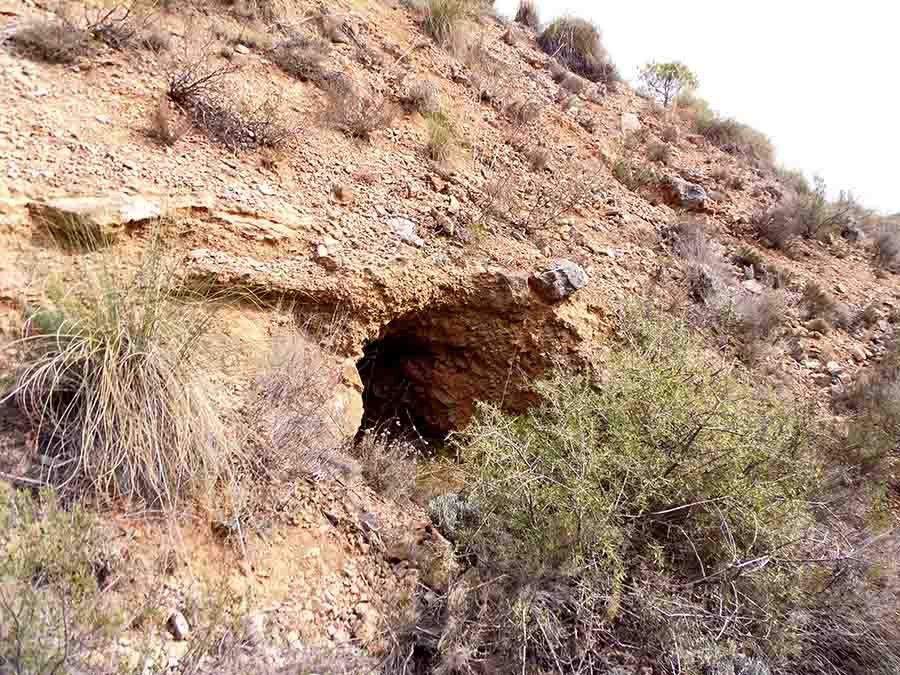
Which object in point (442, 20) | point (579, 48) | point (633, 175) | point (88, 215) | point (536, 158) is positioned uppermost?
point (579, 48)

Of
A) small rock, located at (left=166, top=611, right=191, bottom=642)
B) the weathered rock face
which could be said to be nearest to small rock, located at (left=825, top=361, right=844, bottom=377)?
small rock, located at (left=166, top=611, right=191, bottom=642)

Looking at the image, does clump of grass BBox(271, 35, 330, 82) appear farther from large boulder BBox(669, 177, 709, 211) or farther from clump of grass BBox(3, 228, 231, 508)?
large boulder BBox(669, 177, 709, 211)

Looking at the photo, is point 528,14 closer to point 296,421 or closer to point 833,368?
point 833,368

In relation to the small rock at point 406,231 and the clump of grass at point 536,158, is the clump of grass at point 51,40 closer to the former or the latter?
the small rock at point 406,231

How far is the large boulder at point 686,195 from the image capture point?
6195mm

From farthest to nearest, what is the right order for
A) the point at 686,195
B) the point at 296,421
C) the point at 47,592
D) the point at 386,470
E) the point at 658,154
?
the point at 658,154 → the point at 686,195 → the point at 386,470 → the point at 296,421 → the point at 47,592

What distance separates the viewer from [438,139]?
189 inches

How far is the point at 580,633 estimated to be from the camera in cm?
238

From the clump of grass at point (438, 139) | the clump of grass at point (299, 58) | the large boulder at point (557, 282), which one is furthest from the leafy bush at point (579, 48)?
the large boulder at point (557, 282)

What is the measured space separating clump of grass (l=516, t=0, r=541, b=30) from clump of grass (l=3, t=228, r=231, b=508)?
8645mm

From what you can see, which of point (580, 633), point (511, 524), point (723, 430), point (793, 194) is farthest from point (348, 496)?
point (793, 194)

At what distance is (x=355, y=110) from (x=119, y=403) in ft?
11.4

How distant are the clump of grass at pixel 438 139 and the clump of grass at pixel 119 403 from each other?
308cm

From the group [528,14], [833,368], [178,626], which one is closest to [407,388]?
[178,626]
